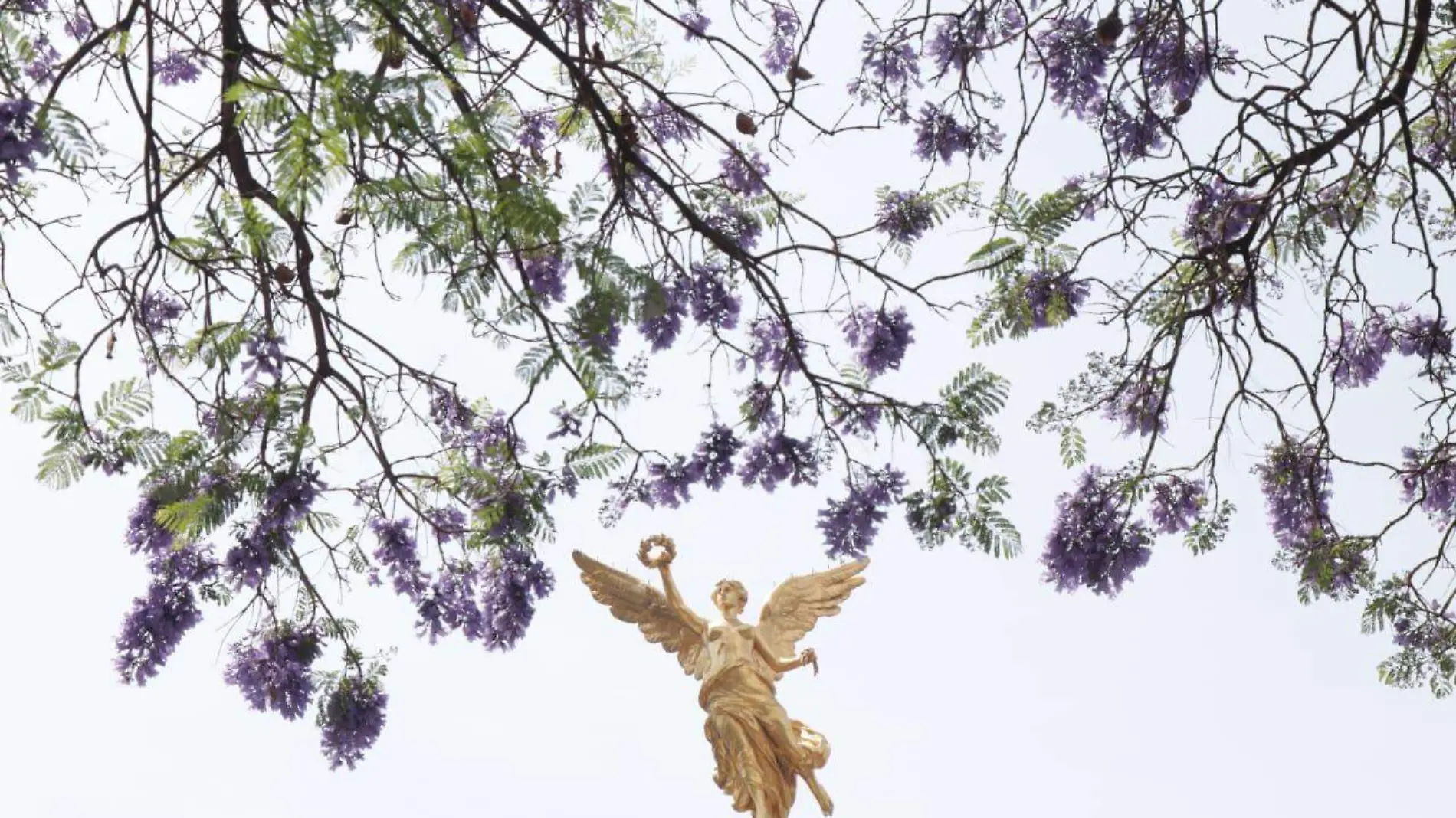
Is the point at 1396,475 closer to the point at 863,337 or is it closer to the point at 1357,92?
the point at 1357,92

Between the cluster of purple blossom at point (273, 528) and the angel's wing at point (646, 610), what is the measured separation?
8.15 ft

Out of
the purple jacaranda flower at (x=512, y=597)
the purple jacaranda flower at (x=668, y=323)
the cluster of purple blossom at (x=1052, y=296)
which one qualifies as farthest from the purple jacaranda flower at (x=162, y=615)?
the cluster of purple blossom at (x=1052, y=296)

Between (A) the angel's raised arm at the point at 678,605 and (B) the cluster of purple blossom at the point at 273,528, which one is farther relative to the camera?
(A) the angel's raised arm at the point at 678,605

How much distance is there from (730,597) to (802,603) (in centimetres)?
36

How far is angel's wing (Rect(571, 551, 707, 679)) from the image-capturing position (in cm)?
868

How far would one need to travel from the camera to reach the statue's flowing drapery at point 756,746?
8.31 meters

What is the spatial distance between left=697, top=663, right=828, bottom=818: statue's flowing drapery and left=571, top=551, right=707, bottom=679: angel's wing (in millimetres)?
244

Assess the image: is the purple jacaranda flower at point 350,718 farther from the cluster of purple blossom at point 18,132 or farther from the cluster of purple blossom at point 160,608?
the cluster of purple blossom at point 18,132

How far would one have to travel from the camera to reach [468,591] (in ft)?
23.9

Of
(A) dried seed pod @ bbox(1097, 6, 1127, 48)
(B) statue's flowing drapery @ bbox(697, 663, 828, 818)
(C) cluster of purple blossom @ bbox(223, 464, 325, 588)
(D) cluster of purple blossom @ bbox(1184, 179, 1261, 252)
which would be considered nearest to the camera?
(C) cluster of purple blossom @ bbox(223, 464, 325, 588)

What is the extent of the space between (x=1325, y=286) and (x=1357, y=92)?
861 millimetres

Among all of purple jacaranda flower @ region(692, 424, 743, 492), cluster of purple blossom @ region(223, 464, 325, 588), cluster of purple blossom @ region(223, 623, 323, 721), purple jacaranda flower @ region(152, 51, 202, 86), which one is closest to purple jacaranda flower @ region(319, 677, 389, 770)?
cluster of purple blossom @ region(223, 623, 323, 721)

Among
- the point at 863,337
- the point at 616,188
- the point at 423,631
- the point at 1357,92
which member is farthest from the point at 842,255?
the point at 423,631

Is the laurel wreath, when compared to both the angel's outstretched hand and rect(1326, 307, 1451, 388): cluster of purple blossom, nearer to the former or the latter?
the angel's outstretched hand
